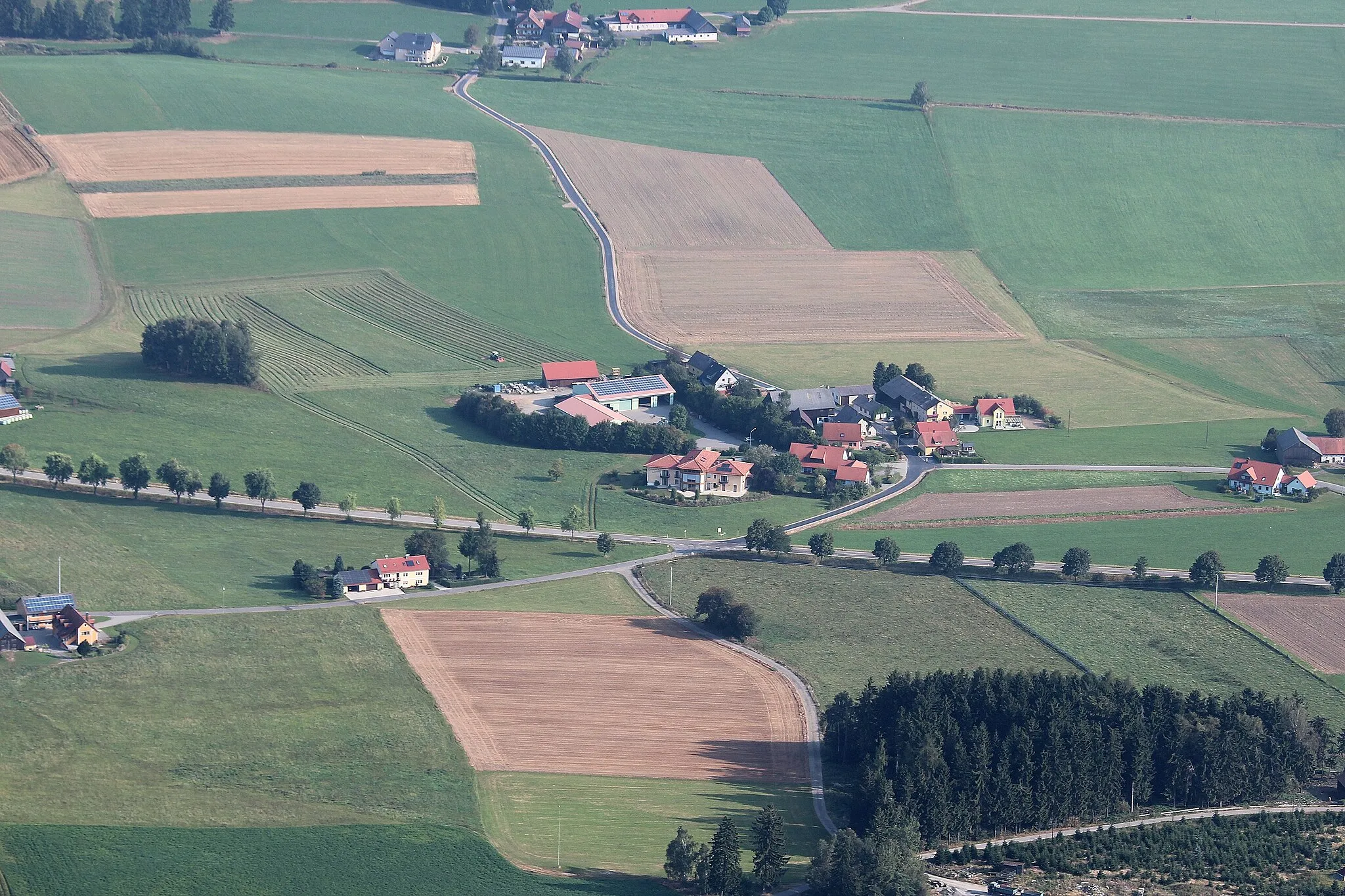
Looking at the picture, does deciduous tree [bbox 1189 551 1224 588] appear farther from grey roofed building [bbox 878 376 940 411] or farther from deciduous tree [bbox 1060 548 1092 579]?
grey roofed building [bbox 878 376 940 411]

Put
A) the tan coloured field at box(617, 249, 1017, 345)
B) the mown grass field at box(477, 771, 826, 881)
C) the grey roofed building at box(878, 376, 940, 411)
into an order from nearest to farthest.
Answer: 1. the mown grass field at box(477, 771, 826, 881)
2. the grey roofed building at box(878, 376, 940, 411)
3. the tan coloured field at box(617, 249, 1017, 345)

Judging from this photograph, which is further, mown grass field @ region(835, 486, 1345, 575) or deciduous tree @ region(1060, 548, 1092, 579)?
mown grass field @ region(835, 486, 1345, 575)

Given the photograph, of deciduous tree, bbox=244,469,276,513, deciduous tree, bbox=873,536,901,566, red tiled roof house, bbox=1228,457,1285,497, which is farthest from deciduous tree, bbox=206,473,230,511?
red tiled roof house, bbox=1228,457,1285,497

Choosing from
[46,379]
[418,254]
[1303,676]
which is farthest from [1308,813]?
[418,254]

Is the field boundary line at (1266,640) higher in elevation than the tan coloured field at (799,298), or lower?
lower

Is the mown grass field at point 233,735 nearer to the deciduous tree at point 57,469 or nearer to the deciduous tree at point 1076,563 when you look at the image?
the deciduous tree at point 57,469

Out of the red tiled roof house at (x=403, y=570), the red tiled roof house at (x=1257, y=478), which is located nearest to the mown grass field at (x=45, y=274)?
the red tiled roof house at (x=403, y=570)

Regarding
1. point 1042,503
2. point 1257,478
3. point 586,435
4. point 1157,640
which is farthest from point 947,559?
point 586,435
